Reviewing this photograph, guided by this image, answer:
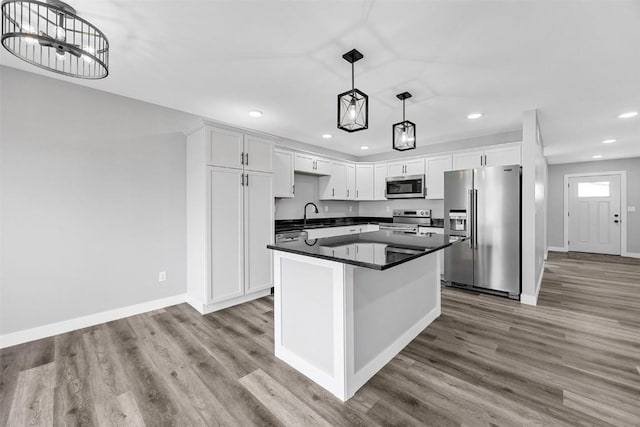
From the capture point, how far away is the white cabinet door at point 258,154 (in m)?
3.53

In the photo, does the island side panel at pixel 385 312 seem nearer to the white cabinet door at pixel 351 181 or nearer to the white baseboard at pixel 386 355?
the white baseboard at pixel 386 355

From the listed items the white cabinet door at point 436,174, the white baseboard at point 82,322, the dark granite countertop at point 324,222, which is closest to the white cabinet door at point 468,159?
the white cabinet door at point 436,174

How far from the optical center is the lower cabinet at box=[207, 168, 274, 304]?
3.25 m

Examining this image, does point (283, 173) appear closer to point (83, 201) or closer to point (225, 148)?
point (225, 148)

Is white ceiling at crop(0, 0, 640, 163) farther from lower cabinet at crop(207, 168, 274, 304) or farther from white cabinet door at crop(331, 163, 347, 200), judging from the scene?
white cabinet door at crop(331, 163, 347, 200)

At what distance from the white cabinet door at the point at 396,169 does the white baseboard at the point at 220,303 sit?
337cm

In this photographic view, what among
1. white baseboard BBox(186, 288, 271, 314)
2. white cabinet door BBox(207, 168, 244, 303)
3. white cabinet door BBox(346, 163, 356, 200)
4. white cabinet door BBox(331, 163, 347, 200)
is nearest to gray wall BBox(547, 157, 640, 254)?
white cabinet door BBox(346, 163, 356, 200)

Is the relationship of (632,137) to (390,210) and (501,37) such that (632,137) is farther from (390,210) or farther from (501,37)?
(501,37)

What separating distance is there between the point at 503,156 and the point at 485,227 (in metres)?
1.17

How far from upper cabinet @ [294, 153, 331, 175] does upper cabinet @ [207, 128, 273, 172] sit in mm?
989

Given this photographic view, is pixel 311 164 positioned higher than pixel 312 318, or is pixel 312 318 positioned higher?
pixel 311 164

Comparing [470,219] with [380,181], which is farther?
[380,181]

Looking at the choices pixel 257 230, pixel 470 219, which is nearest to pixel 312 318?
pixel 257 230

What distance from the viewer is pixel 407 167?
5344mm
